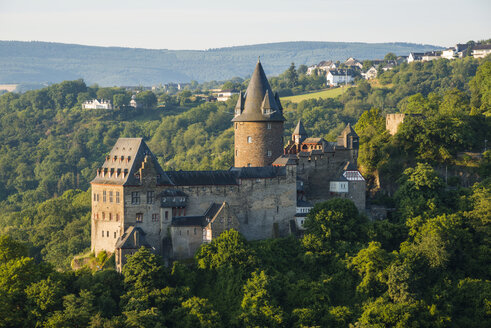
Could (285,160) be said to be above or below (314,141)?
below

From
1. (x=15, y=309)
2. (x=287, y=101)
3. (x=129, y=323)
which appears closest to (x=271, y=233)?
(x=129, y=323)

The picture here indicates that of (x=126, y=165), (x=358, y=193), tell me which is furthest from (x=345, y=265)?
(x=126, y=165)

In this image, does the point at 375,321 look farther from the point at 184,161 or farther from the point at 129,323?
the point at 184,161

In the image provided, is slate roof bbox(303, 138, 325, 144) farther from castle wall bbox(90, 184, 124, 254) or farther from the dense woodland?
castle wall bbox(90, 184, 124, 254)

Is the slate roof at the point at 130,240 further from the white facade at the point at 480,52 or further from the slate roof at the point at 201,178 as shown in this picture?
the white facade at the point at 480,52

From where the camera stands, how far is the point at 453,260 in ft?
234

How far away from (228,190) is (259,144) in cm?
850

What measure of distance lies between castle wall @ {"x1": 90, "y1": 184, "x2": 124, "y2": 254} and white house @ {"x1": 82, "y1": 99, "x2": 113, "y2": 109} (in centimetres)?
11610

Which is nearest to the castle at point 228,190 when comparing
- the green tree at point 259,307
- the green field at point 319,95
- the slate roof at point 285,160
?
the slate roof at point 285,160

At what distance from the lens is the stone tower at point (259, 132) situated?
76250 mm

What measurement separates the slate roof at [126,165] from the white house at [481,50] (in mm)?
132765

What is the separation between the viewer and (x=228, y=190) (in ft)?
228

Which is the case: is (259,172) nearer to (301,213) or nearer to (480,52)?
(301,213)

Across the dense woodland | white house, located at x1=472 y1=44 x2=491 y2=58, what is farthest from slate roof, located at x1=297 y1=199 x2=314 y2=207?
white house, located at x1=472 y1=44 x2=491 y2=58
